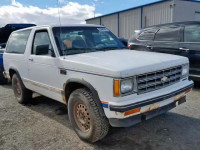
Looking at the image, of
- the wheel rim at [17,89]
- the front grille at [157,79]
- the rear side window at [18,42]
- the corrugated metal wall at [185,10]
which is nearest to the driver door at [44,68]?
the rear side window at [18,42]

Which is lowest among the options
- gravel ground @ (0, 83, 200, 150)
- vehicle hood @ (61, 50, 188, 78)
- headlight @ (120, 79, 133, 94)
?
gravel ground @ (0, 83, 200, 150)

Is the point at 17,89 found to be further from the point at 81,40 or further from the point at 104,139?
the point at 104,139

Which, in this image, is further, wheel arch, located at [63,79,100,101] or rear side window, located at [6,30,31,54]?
rear side window, located at [6,30,31,54]

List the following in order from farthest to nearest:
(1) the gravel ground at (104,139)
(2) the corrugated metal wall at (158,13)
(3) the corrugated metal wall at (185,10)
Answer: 1. (2) the corrugated metal wall at (158,13)
2. (3) the corrugated metal wall at (185,10)
3. (1) the gravel ground at (104,139)

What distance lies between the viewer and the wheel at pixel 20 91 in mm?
4840

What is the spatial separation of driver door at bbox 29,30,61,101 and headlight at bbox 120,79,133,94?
140 centimetres

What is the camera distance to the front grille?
261cm

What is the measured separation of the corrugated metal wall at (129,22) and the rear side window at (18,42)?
583 inches

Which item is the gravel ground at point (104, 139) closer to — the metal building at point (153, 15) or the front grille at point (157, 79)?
the front grille at point (157, 79)

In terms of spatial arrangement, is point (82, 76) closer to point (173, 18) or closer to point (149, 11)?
point (173, 18)

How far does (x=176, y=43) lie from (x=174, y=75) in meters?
2.87

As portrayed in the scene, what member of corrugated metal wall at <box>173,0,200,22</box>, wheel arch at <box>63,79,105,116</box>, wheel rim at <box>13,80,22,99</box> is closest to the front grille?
wheel arch at <box>63,79,105,116</box>

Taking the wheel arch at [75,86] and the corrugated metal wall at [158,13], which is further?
the corrugated metal wall at [158,13]

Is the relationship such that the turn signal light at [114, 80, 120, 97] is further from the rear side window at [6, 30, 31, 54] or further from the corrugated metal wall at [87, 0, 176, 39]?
the corrugated metal wall at [87, 0, 176, 39]
